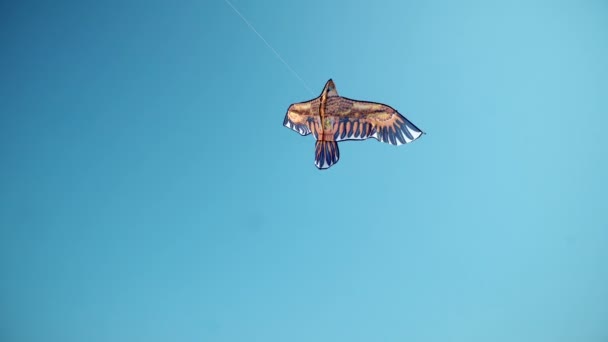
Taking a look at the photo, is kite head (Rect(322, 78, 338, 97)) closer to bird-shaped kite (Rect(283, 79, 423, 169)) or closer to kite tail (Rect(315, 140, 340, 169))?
→ bird-shaped kite (Rect(283, 79, 423, 169))

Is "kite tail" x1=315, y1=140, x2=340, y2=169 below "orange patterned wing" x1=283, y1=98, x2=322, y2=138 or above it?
below

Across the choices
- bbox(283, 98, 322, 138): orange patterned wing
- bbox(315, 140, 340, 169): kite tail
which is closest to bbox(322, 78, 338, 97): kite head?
bbox(283, 98, 322, 138): orange patterned wing

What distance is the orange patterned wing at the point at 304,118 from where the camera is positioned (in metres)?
6.51

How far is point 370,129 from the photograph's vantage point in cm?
614

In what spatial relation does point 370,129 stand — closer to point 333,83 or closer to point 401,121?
point 401,121

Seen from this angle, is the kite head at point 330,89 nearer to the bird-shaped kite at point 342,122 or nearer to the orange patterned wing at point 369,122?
the bird-shaped kite at point 342,122

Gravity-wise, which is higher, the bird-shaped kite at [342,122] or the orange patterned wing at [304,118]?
the orange patterned wing at [304,118]

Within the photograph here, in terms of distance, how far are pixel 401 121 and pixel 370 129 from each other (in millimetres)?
679

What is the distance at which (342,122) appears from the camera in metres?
6.31

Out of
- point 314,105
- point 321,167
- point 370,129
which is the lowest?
point 321,167

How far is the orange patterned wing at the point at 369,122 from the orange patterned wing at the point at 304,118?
1.21 feet

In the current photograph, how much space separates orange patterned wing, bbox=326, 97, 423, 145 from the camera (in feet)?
18.4

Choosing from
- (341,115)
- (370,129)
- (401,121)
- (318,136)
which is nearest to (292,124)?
(318,136)

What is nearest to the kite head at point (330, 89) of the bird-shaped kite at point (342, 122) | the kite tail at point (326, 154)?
the bird-shaped kite at point (342, 122)
